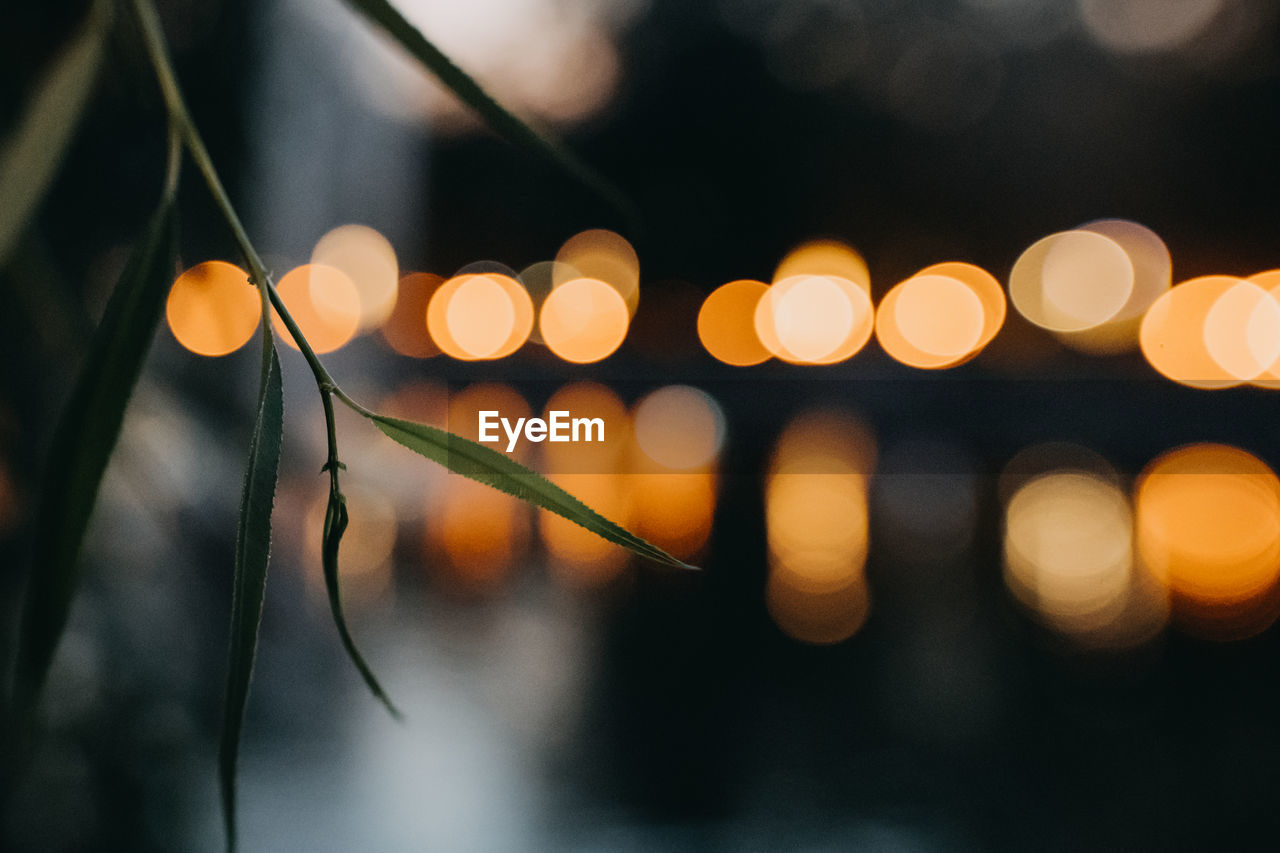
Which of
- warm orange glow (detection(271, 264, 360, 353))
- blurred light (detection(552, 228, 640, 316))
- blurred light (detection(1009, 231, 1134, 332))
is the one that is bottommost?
warm orange glow (detection(271, 264, 360, 353))

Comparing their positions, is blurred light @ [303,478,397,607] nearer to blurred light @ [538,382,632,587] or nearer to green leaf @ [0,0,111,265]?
blurred light @ [538,382,632,587]

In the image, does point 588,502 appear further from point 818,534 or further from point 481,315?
point 818,534

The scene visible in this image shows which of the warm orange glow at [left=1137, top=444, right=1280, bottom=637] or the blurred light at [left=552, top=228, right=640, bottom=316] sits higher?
the blurred light at [left=552, top=228, right=640, bottom=316]

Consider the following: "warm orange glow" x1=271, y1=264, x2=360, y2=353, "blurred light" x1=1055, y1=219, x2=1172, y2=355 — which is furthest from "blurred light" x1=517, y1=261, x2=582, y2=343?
"blurred light" x1=1055, y1=219, x2=1172, y2=355

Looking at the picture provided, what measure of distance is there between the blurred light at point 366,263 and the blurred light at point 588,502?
36 centimetres

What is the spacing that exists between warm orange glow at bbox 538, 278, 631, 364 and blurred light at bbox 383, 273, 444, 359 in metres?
0.25

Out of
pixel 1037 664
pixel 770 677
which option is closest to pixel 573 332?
pixel 770 677

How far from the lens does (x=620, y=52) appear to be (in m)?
1.88

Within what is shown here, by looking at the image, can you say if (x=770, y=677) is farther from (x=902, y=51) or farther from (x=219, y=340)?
(x=902, y=51)

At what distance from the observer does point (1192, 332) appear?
2.64 m

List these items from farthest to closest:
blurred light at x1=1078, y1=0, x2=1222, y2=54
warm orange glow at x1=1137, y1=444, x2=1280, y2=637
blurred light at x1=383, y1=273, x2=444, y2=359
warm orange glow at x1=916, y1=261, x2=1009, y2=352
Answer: warm orange glow at x1=916, y1=261, x2=1009, y2=352 → blurred light at x1=1078, y1=0, x2=1222, y2=54 → warm orange glow at x1=1137, y1=444, x2=1280, y2=637 → blurred light at x1=383, y1=273, x2=444, y2=359

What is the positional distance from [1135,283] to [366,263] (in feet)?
8.46

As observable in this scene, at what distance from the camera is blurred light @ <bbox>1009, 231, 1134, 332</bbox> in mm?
2596

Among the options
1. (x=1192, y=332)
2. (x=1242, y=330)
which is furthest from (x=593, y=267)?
(x=1192, y=332)
